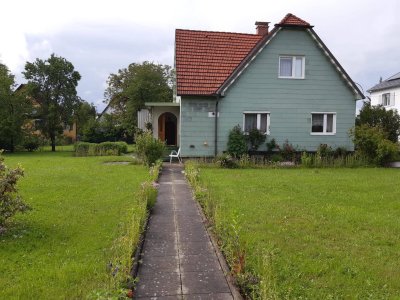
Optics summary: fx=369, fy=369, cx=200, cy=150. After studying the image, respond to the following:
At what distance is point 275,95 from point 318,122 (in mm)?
2854

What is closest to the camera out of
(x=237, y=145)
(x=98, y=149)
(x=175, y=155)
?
(x=237, y=145)

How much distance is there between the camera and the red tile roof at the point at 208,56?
19.0 meters

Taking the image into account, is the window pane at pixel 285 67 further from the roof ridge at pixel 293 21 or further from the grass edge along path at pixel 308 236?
the grass edge along path at pixel 308 236

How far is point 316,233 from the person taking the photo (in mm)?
6836

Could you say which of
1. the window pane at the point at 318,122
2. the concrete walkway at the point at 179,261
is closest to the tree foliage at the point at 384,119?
the window pane at the point at 318,122

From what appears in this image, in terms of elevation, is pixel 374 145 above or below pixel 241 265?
above

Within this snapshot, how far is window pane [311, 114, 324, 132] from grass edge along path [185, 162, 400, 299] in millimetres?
7627

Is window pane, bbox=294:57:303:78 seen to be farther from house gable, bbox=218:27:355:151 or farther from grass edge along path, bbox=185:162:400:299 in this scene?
grass edge along path, bbox=185:162:400:299

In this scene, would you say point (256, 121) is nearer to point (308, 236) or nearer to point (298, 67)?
point (298, 67)

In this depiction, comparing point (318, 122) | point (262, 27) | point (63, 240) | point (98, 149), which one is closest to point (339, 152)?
point (318, 122)

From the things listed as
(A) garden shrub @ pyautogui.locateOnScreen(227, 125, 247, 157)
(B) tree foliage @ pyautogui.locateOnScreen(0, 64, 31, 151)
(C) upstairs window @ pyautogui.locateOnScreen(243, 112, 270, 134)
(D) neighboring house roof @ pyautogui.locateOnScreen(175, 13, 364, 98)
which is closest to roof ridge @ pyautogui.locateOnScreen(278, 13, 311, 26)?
(D) neighboring house roof @ pyautogui.locateOnScreen(175, 13, 364, 98)

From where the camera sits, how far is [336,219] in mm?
7824

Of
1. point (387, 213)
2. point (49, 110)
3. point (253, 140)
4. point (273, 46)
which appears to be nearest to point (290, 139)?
point (253, 140)

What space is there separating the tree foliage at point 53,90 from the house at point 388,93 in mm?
29595
